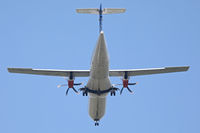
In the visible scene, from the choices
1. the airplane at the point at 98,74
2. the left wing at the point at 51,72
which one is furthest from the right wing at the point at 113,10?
the left wing at the point at 51,72

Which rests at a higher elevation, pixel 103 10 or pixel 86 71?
pixel 103 10

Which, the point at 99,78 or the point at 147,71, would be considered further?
the point at 147,71

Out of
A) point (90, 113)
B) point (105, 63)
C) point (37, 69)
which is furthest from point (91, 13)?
point (90, 113)

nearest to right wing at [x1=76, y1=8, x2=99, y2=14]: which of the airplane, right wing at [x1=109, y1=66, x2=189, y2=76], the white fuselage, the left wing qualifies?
the airplane

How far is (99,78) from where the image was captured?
37.5m

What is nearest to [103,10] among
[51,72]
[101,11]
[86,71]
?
[101,11]

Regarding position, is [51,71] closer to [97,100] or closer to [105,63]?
[97,100]

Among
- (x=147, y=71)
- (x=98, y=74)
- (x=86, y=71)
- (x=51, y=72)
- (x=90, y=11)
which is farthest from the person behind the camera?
(x=147, y=71)

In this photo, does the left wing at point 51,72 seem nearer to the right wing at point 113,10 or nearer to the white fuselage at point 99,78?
the white fuselage at point 99,78

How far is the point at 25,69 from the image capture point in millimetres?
40906

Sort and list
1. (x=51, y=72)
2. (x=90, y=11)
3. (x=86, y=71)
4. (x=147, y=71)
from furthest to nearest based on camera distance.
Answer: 1. (x=147, y=71)
2. (x=51, y=72)
3. (x=86, y=71)
4. (x=90, y=11)

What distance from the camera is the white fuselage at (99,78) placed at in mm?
33272

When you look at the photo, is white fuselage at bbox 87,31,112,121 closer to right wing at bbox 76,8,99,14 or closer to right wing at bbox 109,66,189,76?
right wing at bbox 109,66,189,76

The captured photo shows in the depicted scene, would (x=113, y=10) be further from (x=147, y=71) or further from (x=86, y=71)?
(x=147, y=71)
